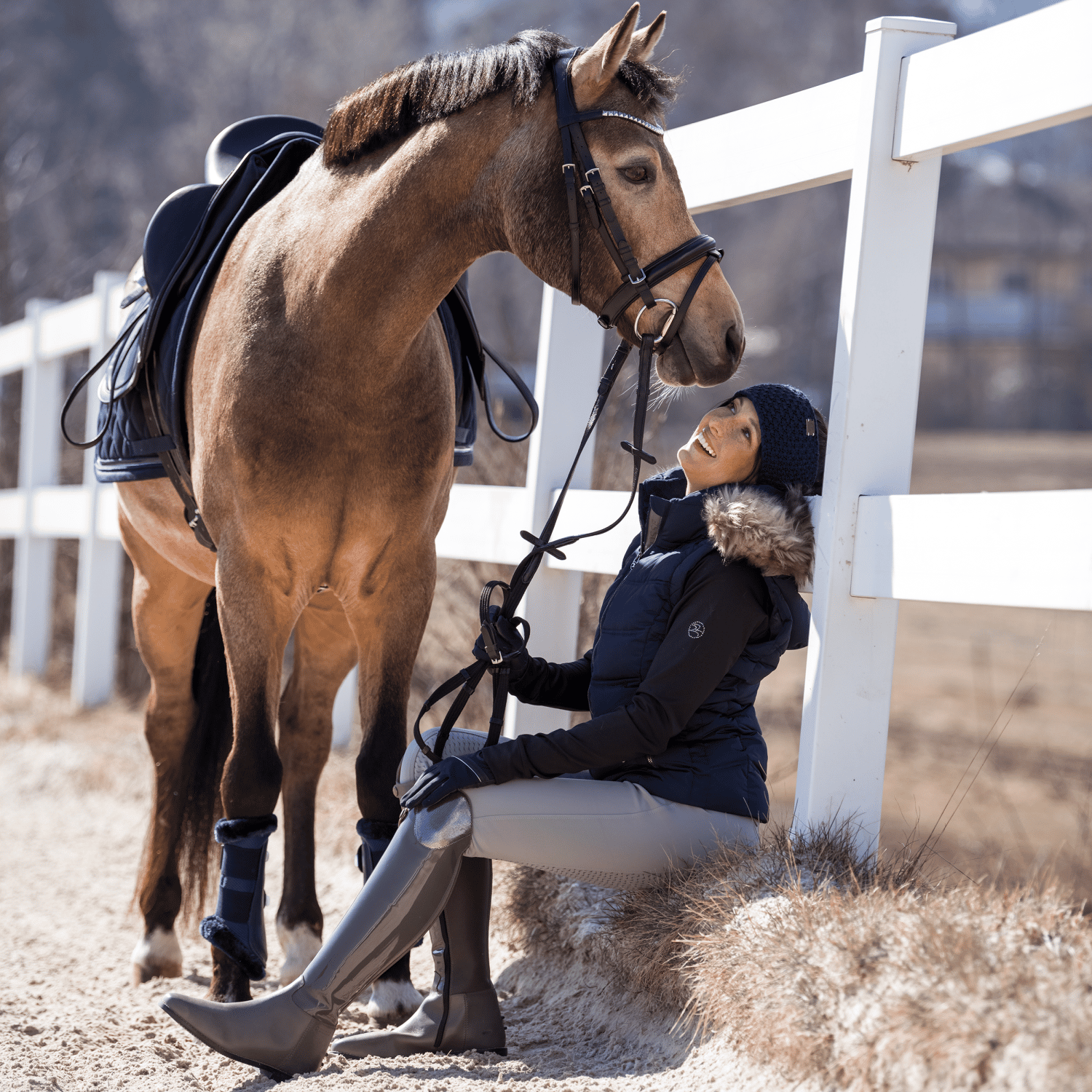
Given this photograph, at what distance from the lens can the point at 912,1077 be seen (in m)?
1.56

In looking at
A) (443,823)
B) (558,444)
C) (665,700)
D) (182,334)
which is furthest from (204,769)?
(665,700)

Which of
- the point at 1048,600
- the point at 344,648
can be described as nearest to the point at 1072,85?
the point at 1048,600

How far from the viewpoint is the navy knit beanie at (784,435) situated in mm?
2395

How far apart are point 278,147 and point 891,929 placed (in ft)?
7.89

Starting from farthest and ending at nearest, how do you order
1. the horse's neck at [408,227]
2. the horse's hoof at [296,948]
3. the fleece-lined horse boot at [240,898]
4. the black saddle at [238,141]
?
the black saddle at [238,141], the horse's hoof at [296,948], the fleece-lined horse boot at [240,898], the horse's neck at [408,227]

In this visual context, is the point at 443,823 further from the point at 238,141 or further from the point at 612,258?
the point at 238,141

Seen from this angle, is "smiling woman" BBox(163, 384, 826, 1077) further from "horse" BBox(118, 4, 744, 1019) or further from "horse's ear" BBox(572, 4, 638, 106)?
"horse's ear" BBox(572, 4, 638, 106)

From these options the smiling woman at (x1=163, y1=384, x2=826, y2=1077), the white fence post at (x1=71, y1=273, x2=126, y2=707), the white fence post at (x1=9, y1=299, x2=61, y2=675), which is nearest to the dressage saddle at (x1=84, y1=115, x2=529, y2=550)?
the smiling woman at (x1=163, y1=384, x2=826, y2=1077)

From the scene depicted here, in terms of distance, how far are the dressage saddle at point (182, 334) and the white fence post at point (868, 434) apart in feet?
3.38

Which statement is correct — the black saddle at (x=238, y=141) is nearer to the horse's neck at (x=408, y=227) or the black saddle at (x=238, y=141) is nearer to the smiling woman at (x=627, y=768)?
the horse's neck at (x=408, y=227)

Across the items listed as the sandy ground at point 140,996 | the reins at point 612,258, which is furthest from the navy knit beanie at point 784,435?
the sandy ground at point 140,996

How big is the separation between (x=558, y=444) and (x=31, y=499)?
184 inches

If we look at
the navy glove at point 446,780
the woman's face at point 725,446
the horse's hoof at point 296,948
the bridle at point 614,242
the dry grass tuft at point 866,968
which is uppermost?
the bridle at point 614,242

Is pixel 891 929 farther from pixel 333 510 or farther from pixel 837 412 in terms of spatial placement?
pixel 333 510
